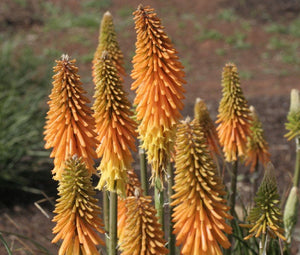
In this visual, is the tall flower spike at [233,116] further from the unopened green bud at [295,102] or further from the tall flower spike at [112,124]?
the tall flower spike at [112,124]

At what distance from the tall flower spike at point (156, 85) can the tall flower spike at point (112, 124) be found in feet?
0.45

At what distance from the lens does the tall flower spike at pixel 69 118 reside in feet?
9.69

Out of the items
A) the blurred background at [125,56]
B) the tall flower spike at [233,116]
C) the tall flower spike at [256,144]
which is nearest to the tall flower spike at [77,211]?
the tall flower spike at [233,116]

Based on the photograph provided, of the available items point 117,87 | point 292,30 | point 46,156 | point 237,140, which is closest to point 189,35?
point 292,30

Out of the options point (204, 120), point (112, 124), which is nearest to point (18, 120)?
point (204, 120)

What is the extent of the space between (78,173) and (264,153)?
111 inches

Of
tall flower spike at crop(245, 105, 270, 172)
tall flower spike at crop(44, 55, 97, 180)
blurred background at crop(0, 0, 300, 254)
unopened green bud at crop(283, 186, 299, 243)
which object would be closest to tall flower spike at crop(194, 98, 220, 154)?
tall flower spike at crop(245, 105, 270, 172)

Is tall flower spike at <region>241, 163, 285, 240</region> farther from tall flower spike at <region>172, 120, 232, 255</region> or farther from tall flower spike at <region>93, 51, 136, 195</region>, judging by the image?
tall flower spike at <region>93, 51, 136, 195</region>

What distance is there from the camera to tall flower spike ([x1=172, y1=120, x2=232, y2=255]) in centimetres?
265

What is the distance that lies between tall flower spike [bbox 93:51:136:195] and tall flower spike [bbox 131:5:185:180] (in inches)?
5.4

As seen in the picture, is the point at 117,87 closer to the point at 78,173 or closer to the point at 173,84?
the point at 173,84

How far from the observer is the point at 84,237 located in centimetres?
264

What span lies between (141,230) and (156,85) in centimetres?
107

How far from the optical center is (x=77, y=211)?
2625mm
